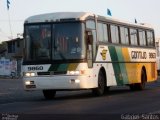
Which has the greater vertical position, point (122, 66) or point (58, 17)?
point (58, 17)

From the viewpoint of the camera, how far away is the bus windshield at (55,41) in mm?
23906

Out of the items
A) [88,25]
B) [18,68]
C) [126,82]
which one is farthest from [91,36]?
[18,68]

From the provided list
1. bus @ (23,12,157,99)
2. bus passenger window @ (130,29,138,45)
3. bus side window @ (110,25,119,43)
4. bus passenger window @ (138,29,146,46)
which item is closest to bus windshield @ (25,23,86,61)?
bus @ (23,12,157,99)

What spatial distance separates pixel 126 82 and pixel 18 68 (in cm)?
4283

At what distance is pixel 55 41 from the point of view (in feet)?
79.4

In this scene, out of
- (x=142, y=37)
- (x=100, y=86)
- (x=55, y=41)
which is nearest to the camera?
(x=55, y=41)

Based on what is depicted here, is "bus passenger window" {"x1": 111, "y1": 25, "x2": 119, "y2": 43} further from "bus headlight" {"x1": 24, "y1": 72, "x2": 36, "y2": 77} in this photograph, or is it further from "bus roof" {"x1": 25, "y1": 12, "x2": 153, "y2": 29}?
"bus headlight" {"x1": 24, "y1": 72, "x2": 36, "y2": 77}

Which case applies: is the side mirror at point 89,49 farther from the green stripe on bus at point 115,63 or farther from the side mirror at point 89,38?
the green stripe on bus at point 115,63

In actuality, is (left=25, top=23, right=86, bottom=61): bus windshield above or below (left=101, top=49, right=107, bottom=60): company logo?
above

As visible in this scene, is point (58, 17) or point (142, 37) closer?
point (58, 17)

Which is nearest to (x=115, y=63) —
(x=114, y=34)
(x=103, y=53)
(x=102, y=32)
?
(x=114, y=34)

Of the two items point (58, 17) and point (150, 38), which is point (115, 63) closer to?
point (58, 17)

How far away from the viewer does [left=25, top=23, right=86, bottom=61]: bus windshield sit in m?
23.9

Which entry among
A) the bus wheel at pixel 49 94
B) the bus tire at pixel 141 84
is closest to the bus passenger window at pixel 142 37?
the bus tire at pixel 141 84
